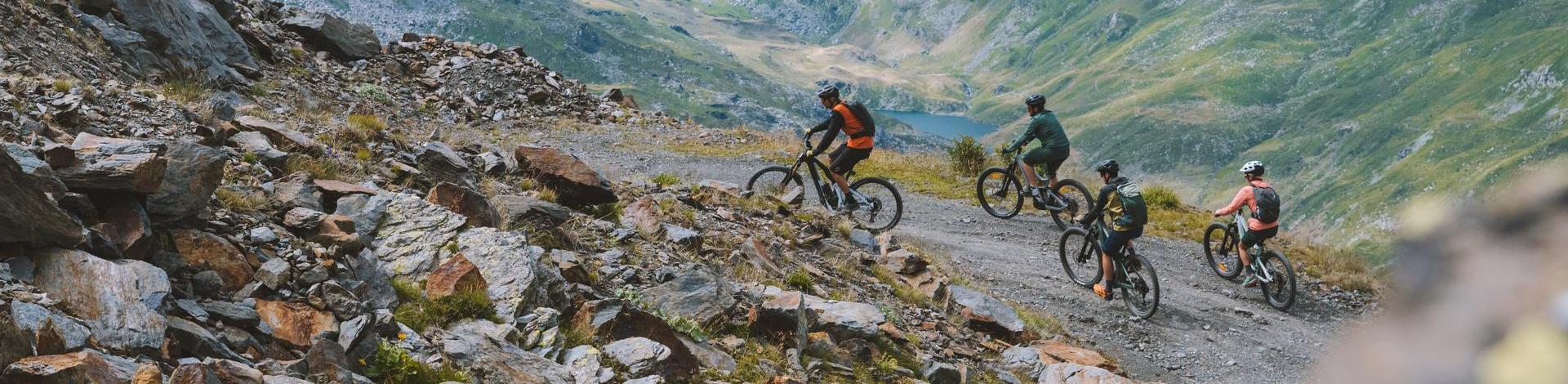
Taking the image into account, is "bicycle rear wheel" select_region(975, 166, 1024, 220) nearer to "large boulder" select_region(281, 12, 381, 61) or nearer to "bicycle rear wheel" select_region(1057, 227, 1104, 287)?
"bicycle rear wheel" select_region(1057, 227, 1104, 287)

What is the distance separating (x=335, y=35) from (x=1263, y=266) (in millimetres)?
26512

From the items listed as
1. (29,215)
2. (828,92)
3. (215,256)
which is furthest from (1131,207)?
(29,215)

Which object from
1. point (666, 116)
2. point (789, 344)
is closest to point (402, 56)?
point (666, 116)

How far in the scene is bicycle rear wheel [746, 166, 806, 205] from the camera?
53.1 ft

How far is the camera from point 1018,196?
1897 cm

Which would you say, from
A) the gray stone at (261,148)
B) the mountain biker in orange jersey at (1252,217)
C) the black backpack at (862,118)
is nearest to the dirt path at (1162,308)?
the mountain biker in orange jersey at (1252,217)

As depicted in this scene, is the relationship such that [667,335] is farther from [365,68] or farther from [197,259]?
[365,68]

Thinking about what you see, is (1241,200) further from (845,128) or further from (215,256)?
(215,256)

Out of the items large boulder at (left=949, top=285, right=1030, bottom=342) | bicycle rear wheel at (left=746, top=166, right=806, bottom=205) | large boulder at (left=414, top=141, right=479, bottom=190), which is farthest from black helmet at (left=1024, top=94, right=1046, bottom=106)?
large boulder at (left=414, top=141, right=479, bottom=190)

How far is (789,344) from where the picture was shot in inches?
332

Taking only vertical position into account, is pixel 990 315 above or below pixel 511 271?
below

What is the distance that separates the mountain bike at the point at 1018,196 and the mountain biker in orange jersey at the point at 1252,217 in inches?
115

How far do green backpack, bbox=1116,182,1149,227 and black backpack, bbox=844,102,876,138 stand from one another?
4.04 metres

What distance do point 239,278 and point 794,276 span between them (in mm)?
6350
